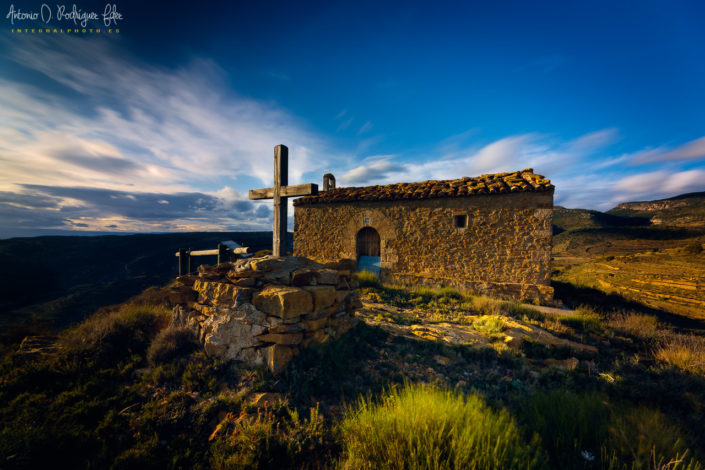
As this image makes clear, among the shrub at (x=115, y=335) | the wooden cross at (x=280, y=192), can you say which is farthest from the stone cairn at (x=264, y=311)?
the wooden cross at (x=280, y=192)

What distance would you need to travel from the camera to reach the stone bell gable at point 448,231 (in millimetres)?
8141

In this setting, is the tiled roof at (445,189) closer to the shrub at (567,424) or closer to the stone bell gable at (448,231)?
the stone bell gable at (448,231)

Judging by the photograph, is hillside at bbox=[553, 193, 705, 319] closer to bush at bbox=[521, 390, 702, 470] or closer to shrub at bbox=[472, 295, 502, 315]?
shrub at bbox=[472, 295, 502, 315]

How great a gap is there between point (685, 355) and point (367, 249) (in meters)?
8.44

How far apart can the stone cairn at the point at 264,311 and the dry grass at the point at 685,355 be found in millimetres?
5165

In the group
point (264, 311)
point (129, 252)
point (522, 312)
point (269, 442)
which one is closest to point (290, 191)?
point (264, 311)

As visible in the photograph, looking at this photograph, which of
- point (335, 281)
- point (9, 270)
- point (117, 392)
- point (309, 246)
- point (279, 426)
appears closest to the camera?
point (279, 426)

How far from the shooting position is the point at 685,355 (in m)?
3.81

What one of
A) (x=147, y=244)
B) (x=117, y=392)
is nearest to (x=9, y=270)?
(x=147, y=244)

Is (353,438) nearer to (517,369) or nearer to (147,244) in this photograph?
(517,369)

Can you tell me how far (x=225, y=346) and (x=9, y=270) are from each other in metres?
31.5

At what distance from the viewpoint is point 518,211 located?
830 centimetres

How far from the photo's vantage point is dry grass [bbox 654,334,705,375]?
11.7 feet

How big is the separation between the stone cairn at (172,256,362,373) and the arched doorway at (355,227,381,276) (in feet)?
21.3
